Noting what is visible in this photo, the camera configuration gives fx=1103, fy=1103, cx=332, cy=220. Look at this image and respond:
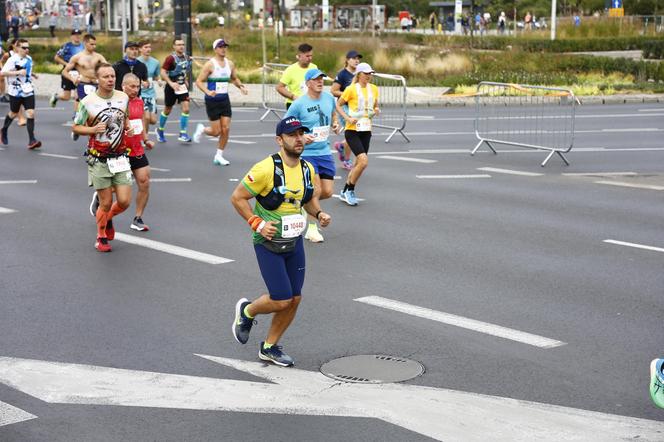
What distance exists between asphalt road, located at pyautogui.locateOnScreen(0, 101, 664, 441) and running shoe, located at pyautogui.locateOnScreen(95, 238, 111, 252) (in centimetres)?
14

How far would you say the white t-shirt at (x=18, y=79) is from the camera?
20625 mm

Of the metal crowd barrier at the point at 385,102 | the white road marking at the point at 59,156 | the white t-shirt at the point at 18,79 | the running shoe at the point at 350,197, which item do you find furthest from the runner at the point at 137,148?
the metal crowd barrier at the point at 385,102

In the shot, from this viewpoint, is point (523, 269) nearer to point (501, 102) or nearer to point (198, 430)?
point (198, 430)

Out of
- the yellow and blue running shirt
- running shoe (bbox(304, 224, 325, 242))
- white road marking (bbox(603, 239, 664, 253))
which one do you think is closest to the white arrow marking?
the yellow and blue running shirt

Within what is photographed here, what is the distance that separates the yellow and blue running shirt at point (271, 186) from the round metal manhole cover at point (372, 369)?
1009 mm

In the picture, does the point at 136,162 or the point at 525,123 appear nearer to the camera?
the point at 136,162

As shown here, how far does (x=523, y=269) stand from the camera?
10797mm

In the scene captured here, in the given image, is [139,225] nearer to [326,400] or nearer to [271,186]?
[271,186]

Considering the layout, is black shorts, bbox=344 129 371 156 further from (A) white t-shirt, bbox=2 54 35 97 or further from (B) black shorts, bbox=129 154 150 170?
(A) white t-shirt, bbox=2 54 35 97

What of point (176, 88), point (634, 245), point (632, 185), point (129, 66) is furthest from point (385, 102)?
point (634, 245)

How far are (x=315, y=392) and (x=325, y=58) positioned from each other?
33.5 meters

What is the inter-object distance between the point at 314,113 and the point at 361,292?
2.84m

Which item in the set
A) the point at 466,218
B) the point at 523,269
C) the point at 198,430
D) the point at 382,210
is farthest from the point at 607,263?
the point at 198,430

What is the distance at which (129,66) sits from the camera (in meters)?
18.8
